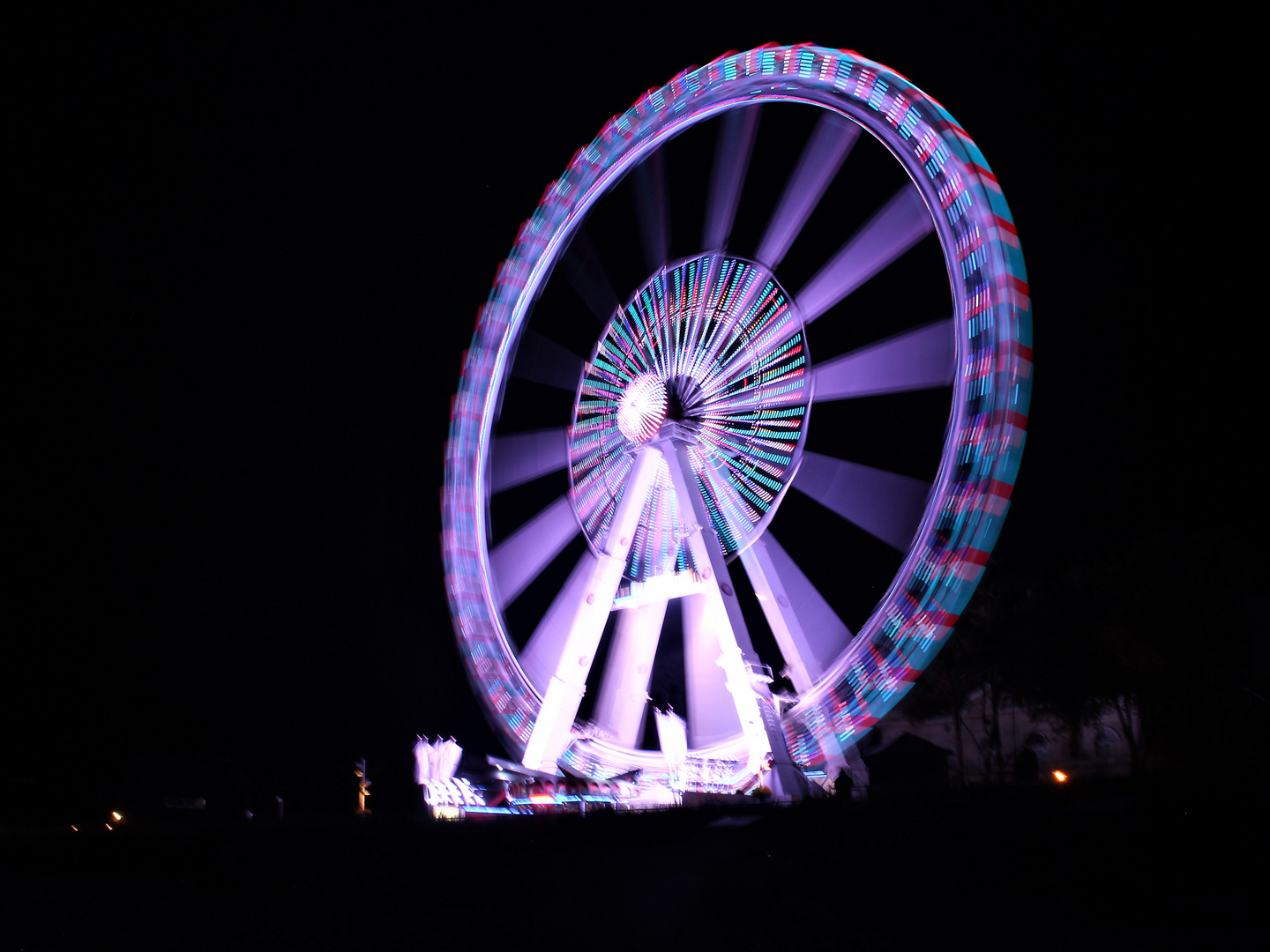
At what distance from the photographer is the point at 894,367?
10.4m

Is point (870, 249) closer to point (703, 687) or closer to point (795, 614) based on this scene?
point (795, 614)

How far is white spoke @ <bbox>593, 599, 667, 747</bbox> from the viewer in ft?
41.3

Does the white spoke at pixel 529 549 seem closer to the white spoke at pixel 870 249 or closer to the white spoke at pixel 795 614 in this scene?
the white spoke at pixel 795 614

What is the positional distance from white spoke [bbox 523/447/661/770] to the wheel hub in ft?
1.18

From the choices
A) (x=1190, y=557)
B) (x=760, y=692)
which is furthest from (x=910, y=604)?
(x=1190, y=557)

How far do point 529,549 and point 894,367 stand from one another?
586cm

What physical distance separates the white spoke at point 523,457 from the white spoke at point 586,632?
1652mm

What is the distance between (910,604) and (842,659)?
3.85 feet

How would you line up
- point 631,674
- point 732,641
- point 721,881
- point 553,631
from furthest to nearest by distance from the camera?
point 553,631, point 631,674, point 732,641, point 721,881

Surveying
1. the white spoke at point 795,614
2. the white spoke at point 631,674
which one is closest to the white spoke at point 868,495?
the white spoke at point 795,614

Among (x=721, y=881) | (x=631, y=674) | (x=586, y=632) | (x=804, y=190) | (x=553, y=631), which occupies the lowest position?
(x=721, y=881)

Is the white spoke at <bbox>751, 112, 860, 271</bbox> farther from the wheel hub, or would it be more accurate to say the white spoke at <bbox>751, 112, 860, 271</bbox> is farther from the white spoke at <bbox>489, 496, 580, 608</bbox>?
the white spoke at <bbox>489, 496, 580, 608</bbox>

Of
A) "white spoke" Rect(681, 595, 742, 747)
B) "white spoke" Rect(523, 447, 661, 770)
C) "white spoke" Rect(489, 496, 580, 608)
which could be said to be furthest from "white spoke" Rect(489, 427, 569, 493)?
"white spoke" Rect(681, 595, 742, 747)

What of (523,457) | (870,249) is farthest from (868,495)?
(523,457)
